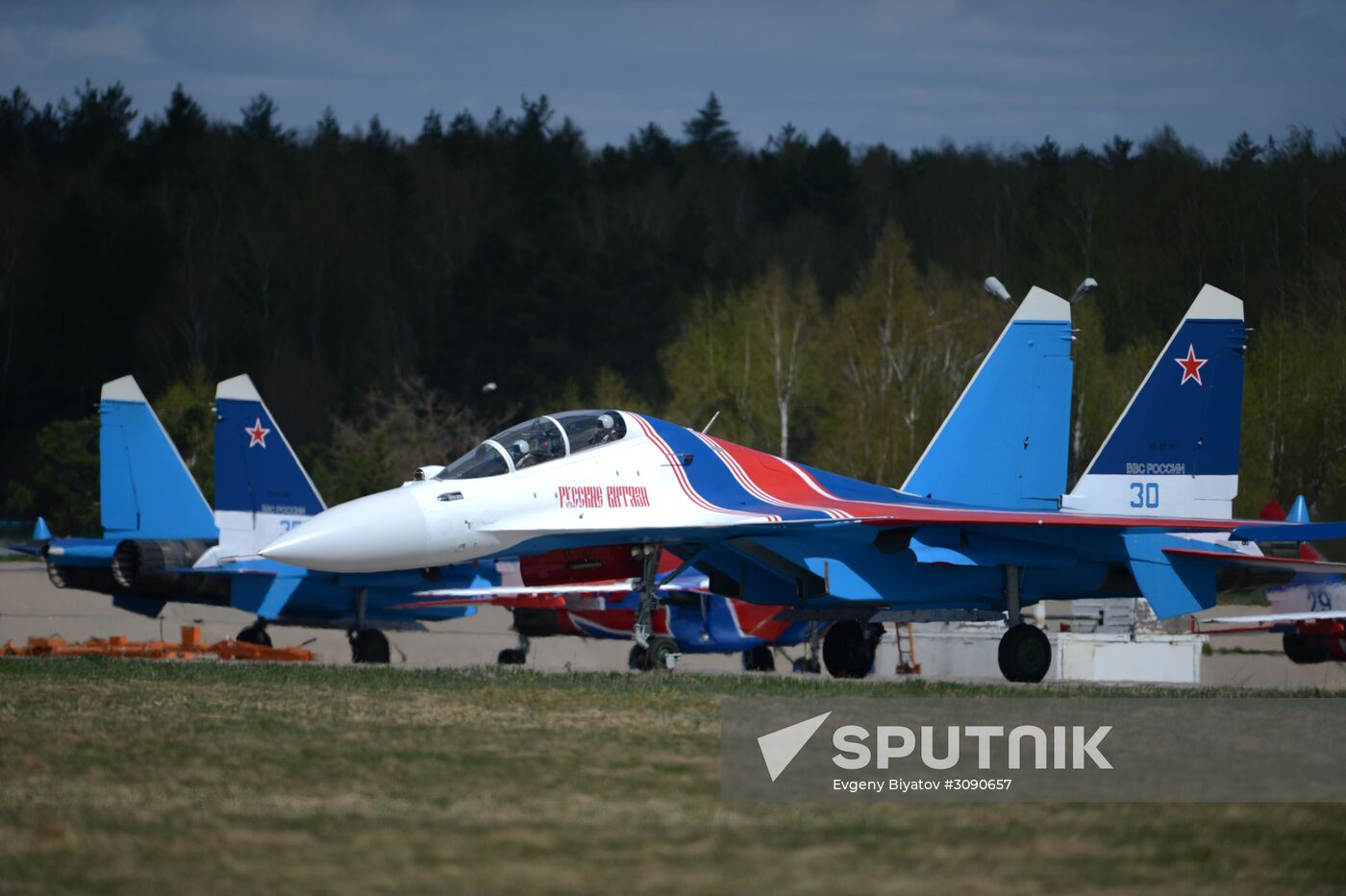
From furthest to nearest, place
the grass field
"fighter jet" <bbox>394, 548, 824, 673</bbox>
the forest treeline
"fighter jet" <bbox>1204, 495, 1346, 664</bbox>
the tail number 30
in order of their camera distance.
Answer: the forest treeline → "fighter jet" <bbox>394, 548, 824, 673</bbox> → "fighter jet" <bbox>1204, 495, 1346, 664</bbox> → the tail number 30 → the grass field

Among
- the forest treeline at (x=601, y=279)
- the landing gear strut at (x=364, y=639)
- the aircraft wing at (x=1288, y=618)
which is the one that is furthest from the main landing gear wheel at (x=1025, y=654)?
the forest treeline at (x=601, y=279)

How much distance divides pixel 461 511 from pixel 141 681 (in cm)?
295

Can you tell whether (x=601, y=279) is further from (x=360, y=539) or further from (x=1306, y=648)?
(x=360, y=539)

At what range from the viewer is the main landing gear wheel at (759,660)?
934 inches

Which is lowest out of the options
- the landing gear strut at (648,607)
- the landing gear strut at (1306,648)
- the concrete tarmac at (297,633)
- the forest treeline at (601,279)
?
the concrete tarmac at (297,633)

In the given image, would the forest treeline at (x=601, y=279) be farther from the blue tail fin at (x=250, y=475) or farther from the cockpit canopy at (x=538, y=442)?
the cockpit canopy at (x=538, y=442)

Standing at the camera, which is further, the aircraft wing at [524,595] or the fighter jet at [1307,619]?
the aircraft wing at [524,595]

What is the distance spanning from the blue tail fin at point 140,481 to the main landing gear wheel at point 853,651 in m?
10.7

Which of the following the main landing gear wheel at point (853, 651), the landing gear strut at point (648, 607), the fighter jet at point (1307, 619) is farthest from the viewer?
the fighter jet at point (1307, 619)

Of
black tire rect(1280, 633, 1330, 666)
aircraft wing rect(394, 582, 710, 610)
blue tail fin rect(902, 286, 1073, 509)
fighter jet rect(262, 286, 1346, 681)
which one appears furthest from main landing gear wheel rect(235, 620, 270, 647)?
black tire rect(1280, 633, 1330, 666)

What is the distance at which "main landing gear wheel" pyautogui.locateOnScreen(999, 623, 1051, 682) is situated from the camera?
15.6 meters

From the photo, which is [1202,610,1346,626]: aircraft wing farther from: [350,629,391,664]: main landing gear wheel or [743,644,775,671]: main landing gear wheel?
[350,629,391,664]: main landing gear wheel

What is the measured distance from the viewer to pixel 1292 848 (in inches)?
277

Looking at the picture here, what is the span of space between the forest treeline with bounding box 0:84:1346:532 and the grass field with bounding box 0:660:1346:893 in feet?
99.9
